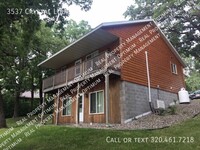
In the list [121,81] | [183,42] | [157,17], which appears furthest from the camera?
[183,42]

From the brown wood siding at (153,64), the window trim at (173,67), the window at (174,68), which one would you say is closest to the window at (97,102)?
the brown wood siding at (153,64)

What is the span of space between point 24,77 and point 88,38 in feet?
49.8

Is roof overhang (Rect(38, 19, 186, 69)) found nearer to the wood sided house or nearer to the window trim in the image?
the wood sided house

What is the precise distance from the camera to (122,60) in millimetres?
14578

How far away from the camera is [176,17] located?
25.7 m

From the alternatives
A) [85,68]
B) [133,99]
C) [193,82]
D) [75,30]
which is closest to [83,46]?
[85,68]

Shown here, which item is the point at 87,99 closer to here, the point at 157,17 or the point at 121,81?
the point at 121,81

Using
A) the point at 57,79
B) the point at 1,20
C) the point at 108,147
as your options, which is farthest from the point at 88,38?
the point at 108,147

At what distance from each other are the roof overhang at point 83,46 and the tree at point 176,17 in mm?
11059

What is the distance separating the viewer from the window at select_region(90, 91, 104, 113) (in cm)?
1525

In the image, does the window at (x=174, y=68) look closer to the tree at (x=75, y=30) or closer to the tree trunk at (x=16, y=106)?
the tree at (x=75, y=30)

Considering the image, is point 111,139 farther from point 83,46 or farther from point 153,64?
point 153,64

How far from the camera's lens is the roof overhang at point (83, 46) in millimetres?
14616

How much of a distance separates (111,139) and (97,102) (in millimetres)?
6594
